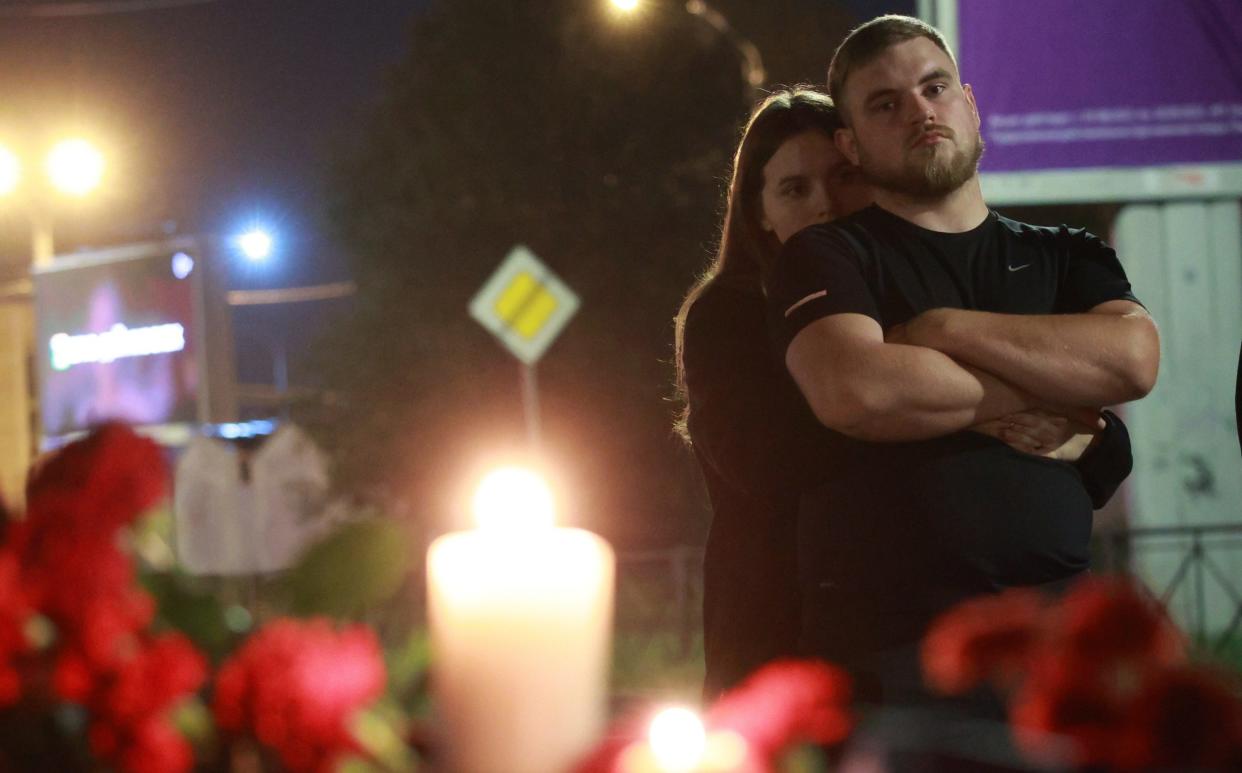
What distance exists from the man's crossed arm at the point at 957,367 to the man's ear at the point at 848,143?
1.11ft

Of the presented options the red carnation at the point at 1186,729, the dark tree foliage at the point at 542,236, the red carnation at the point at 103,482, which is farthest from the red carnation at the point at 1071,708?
the dark tree foliage at the point at 542,236

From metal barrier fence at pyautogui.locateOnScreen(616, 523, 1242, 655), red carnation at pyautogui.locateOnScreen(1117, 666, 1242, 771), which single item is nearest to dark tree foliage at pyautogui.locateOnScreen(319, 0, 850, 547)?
metal barrier fence at pyautogui.locateOnScreen(616, 523, 1242, 655)

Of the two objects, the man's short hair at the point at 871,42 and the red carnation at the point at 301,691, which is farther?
the man's short hair at the point at 871,42

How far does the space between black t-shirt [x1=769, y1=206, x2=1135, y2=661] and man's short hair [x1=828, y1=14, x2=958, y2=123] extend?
235 mm

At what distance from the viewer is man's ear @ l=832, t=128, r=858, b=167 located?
8.02 ft

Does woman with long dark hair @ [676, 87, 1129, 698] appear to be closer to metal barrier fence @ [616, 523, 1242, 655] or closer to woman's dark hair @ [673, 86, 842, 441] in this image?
woman's dark hair @ [673, 86, 842, 441]

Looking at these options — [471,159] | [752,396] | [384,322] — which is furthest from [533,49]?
[752,396]

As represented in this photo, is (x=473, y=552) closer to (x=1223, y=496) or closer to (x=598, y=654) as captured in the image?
(x=598, y=654)

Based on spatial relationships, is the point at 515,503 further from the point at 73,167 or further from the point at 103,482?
the point at 73,167

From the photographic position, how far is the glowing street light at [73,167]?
21.7 metres

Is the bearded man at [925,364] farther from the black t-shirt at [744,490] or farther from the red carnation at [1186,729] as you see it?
the red carnation at [1186,729]

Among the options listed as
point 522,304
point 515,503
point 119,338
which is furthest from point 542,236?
point 515,503

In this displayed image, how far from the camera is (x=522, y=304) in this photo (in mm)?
9008

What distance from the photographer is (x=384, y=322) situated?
2258cm
